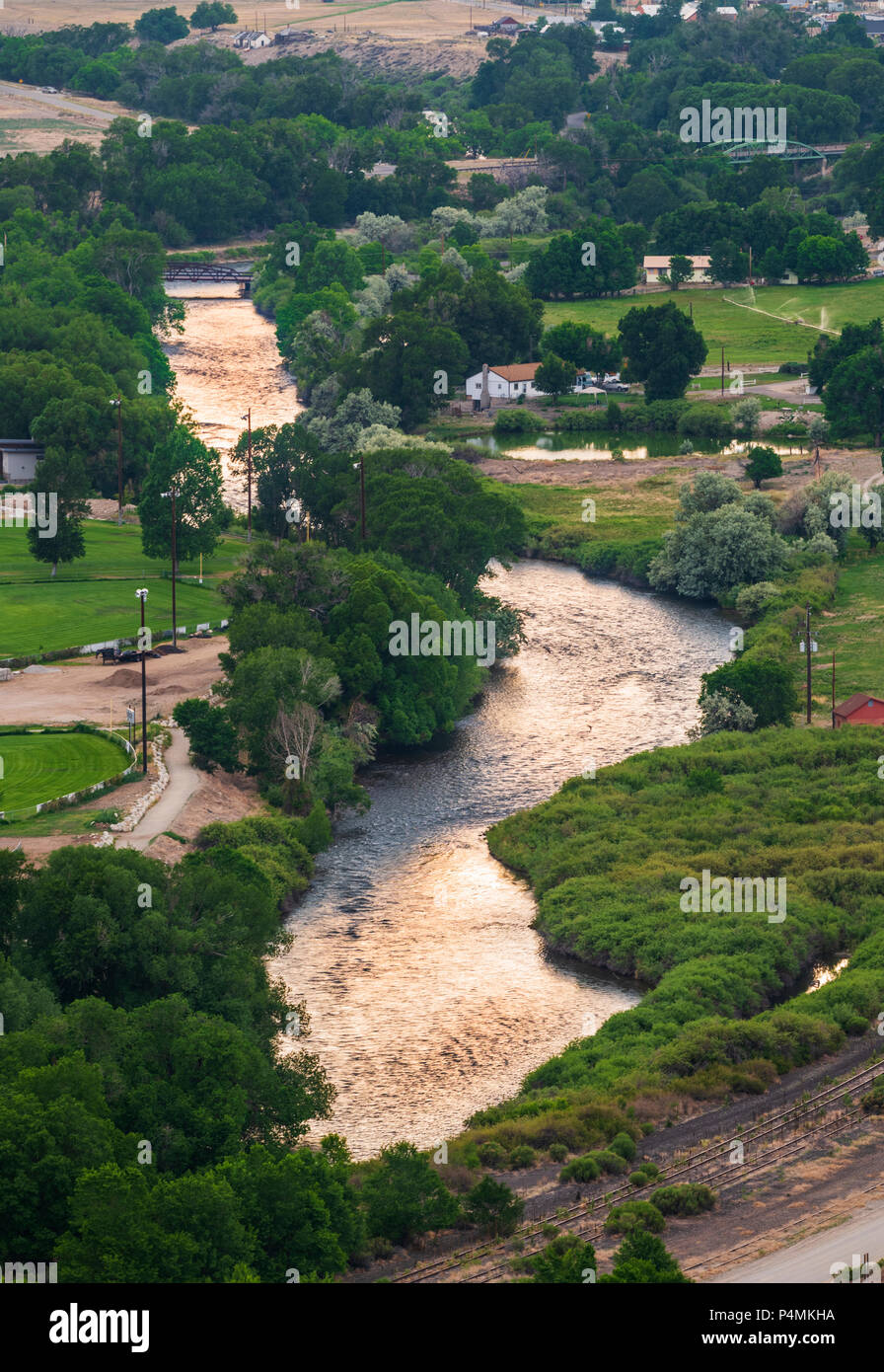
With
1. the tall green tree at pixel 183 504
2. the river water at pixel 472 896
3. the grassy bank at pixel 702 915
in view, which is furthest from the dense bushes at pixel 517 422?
the grassy bank at pixel 702 915

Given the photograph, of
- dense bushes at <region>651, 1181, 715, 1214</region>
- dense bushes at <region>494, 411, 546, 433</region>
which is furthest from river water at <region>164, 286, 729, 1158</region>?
dense bushes at <region>494, 411, 546, 433</region>

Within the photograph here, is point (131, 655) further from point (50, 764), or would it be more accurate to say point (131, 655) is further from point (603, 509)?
point (603, 509)

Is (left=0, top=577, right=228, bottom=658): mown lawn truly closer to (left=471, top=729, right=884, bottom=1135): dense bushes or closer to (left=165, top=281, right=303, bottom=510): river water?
(left=165, top=281, right=303, bottom=510): river water

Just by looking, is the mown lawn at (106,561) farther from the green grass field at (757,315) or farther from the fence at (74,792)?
the green grass field at (757,315)

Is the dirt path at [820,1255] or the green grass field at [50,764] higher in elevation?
the green grass field at [50,764]

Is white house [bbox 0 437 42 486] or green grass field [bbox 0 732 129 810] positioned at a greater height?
white house [bbox 0 437 42 486]

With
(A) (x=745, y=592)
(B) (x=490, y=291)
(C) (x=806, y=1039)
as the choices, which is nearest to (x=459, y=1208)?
(C) (x=806, y=1039)
